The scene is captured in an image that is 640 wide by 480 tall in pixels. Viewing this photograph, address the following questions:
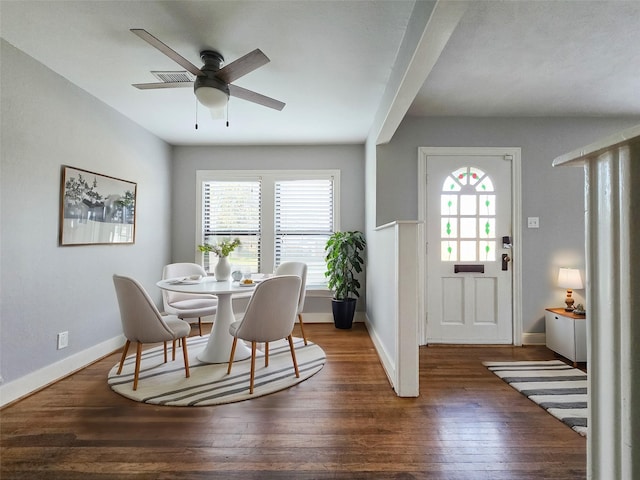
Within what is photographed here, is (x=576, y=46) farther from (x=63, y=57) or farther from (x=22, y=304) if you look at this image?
(x=22, y=304)

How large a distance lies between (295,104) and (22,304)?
106 inches

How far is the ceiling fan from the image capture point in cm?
182

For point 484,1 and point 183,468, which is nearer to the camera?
point 183,468

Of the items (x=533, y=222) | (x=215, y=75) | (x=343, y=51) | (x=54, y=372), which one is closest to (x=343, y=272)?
(x=533, y=222)

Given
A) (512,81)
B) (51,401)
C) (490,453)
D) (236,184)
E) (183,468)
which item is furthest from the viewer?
(236,184)

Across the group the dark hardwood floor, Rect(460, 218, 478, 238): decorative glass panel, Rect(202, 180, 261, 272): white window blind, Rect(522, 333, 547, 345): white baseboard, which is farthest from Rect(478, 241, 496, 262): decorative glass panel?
Rect(202, 180, 261, 272): white window blind

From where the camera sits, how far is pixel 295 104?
3016 mm

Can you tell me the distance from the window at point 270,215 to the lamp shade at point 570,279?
8.50 feet

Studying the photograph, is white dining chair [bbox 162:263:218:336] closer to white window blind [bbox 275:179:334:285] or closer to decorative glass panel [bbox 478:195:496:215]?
white window blind [bbox 275:179:334:285]

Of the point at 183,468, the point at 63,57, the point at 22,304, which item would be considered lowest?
the point at 183,468

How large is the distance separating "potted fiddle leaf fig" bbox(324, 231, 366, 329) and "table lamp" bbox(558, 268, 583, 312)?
2.09 m

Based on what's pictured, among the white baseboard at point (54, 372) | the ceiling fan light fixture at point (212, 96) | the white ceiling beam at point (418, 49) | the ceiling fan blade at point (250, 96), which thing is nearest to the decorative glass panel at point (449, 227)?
the white ceiling beam at point (418, 49)

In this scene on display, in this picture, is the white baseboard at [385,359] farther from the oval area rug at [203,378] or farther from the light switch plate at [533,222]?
the light switch plate at [533,222]

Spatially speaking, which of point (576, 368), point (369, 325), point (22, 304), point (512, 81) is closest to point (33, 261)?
point (22, 304)
